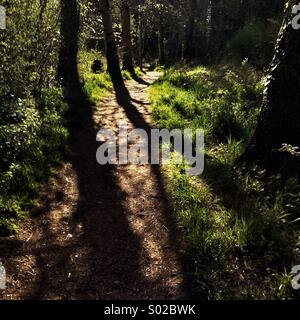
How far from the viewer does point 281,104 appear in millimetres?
5398

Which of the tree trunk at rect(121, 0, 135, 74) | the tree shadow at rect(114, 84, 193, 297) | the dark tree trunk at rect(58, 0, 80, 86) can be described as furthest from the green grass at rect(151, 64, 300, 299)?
the tree trunk at rect(121, 0, 135, 74)

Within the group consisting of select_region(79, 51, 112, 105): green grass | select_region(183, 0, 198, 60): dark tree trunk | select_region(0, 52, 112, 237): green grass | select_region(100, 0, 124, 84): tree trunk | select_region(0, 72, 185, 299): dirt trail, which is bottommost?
select_region(0, 72, 185, 299): dirt trail

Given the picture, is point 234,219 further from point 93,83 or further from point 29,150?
point 93,83

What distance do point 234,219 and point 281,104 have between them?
6.03ft

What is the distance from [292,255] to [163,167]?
3.21 meters

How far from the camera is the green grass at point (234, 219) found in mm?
3914

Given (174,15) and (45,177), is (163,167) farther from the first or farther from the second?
(174,15)

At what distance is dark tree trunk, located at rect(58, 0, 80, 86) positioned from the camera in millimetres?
11269

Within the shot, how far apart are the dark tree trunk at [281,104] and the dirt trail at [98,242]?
1.74 m

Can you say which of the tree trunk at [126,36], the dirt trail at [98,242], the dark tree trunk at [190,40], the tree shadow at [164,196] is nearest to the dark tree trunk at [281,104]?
the tree shadow at [164,196]

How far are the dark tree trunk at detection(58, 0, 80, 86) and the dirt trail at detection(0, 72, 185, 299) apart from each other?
5.68 metres

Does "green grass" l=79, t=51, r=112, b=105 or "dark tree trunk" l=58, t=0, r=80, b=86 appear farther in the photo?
"green grass" l=79, t=51, r=112, b=105

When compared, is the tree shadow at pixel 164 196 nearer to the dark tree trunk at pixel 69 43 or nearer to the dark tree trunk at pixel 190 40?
the dark tree trunk at pixel 69 43

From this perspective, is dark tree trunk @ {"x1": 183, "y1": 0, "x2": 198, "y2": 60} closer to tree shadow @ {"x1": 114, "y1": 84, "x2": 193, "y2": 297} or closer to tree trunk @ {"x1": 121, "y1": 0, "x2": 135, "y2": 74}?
tree trunk @ {"x1": 121, "y1": 0, "x2": 135, "y2": 74}
